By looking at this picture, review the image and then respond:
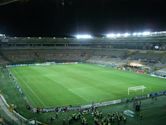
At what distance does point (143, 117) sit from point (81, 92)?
1336cm

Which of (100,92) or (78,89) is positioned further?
(78,89)

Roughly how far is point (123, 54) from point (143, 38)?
8.19 metres

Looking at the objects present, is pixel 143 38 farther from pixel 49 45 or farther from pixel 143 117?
pixel 143 117

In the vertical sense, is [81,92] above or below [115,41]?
below

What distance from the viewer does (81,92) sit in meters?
37.9

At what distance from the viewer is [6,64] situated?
253 ft

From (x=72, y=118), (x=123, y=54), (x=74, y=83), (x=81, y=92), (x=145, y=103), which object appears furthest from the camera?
(x=123, y=54)

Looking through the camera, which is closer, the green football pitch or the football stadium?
the football stadium

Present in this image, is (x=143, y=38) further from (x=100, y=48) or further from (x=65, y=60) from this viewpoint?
(x=65, y=60)

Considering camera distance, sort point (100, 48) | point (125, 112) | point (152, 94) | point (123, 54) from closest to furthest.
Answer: point (125, 112)
point (152, 94)
point (123, 54)
point (100, 48)

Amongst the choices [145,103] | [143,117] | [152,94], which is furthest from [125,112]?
[152,94]

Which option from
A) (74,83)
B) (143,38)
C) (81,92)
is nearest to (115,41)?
(143,38)

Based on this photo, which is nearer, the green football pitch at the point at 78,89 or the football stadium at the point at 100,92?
the football stadium at the point at 100,92

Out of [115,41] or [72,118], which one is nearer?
[72,118]
